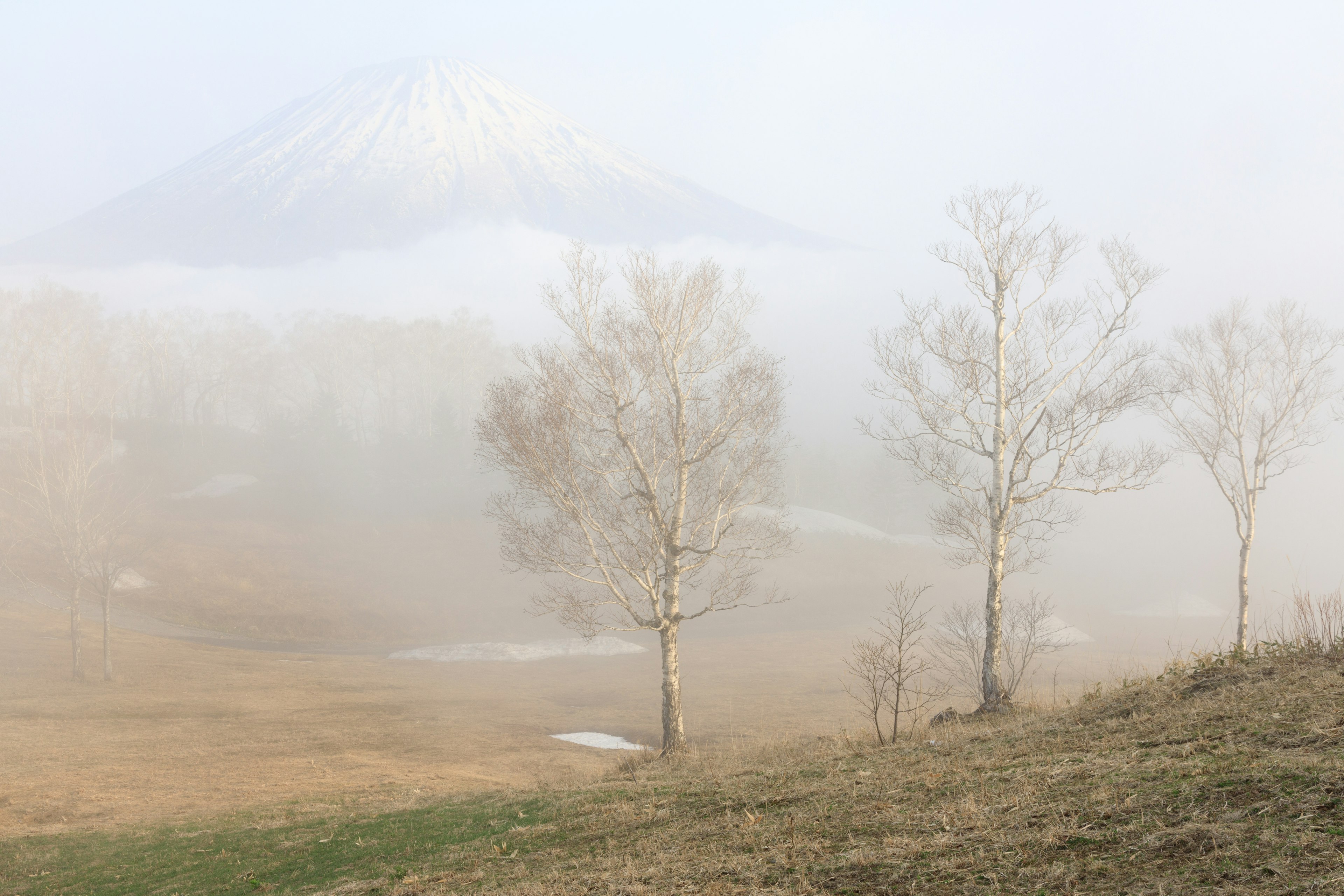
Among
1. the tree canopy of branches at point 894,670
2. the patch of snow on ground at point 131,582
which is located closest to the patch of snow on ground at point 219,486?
the patch of snow on ground at point 131,582

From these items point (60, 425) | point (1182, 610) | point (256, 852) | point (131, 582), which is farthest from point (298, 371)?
point (1182, 610)

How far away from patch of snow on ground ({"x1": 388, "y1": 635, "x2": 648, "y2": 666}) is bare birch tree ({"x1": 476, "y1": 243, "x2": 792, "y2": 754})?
23.6 meters

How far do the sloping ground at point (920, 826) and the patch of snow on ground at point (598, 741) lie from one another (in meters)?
11.2

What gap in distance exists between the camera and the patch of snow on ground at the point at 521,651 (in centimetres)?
3950

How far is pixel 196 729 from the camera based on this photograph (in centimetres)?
2220

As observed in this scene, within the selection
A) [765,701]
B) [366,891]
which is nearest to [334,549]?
[765,701]

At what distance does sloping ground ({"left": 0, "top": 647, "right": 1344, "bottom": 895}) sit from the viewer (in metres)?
3.91

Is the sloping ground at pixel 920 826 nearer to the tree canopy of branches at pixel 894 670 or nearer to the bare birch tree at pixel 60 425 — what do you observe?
the tree canopy of branches at pixel 894 670

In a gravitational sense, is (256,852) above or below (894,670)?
below

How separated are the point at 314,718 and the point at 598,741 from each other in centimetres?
955

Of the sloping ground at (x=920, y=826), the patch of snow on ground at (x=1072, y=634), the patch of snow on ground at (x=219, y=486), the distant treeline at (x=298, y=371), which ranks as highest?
the distant treeline at (x=298, y=371)

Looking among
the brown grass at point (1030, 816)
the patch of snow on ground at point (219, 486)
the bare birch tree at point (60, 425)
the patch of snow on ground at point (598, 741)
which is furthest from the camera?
the patch of snow on ground at point (219, 486)

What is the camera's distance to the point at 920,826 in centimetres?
521

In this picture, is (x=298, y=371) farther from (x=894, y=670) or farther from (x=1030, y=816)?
(x=1030, y=816)
